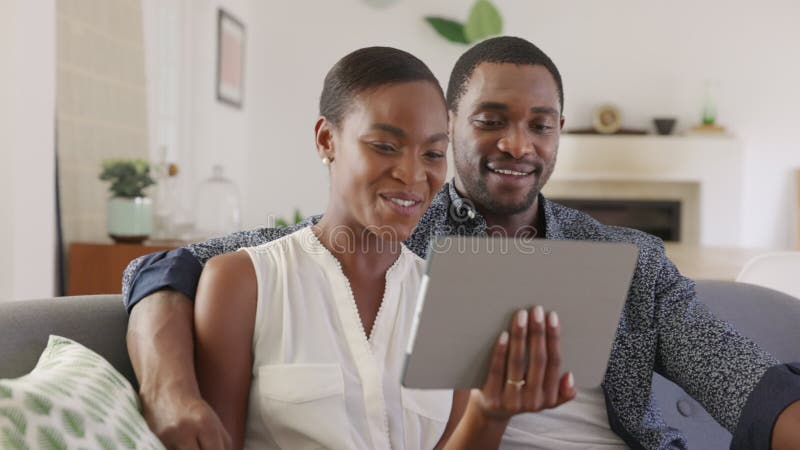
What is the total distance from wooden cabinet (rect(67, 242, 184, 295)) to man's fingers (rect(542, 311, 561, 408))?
228 cm

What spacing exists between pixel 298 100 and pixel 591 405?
4.58 meters

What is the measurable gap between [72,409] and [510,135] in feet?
3.10

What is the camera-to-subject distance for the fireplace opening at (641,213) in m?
5.79

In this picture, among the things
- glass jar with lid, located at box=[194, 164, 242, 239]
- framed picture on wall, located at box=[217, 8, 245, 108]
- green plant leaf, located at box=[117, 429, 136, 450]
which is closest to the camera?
green plant leaf, located at box=[117, 429, 136, 450]

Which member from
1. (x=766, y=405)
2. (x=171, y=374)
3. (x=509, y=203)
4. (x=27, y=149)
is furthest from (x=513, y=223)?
(x=27, y=149)

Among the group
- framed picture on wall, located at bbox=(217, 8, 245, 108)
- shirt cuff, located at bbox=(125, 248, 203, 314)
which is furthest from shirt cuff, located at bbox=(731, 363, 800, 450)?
framed picture on wall, located at bbox=(217, 8, 245, 108)

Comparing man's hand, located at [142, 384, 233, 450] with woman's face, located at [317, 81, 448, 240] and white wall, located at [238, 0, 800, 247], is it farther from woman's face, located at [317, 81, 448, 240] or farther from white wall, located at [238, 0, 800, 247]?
white wall, located at [238, 0, 800, 247]

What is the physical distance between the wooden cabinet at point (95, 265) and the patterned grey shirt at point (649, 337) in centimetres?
174

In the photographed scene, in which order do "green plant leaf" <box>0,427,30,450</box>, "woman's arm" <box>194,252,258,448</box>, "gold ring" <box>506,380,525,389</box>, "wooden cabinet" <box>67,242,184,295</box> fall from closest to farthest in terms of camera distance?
"green plant leaf" <box>0,427,30,450</box>
"gold ring" <box>506,380,525,389</box>
"woman's arm" <box>194,252,258,448</box>
"wooden cabinet" <box>67,242,184,295</box>

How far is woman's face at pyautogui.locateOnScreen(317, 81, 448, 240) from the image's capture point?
1112 mm

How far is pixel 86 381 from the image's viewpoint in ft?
3.13

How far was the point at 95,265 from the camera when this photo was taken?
10.1 feet

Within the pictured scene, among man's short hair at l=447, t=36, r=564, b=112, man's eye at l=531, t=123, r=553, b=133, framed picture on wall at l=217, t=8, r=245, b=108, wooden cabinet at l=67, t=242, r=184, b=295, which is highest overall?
framed picture on wall at l=217, t=8, r=245, b=108

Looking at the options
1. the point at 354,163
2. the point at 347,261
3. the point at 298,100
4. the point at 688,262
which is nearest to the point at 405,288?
the point at 347,261
